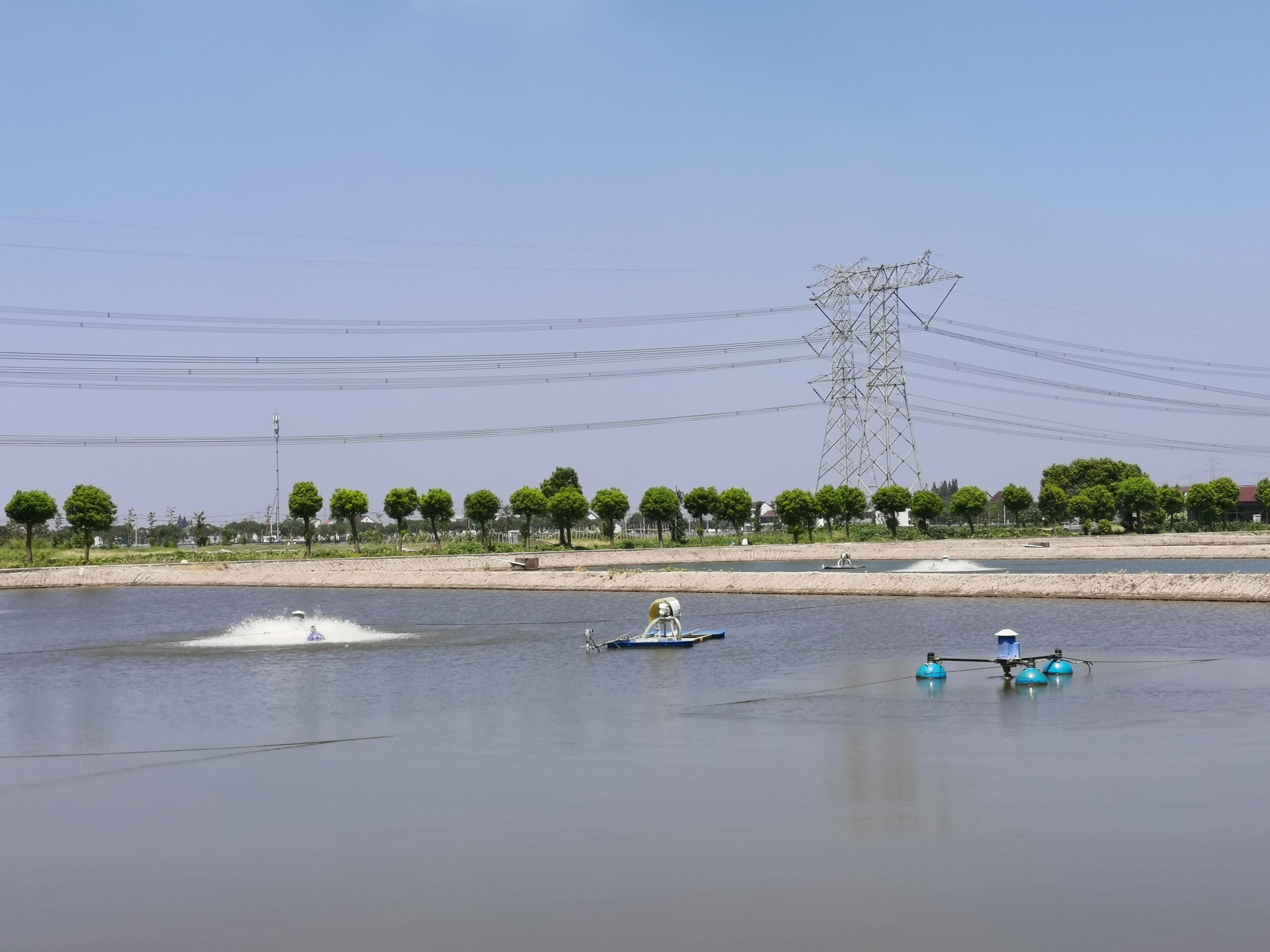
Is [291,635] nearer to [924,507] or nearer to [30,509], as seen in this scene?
[30,509]

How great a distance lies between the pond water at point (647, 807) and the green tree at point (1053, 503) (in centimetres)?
8432

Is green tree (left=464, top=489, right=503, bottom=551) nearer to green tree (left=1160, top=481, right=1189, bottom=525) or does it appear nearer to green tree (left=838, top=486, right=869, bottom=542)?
green tree (left=838, top=486, right=869, bottom=542)

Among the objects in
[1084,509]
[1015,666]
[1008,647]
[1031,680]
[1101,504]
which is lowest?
[1031,680]

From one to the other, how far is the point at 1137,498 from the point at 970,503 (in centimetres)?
1334

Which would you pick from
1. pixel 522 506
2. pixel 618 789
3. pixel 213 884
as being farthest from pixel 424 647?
pixel 522 506

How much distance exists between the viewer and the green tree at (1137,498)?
100 m

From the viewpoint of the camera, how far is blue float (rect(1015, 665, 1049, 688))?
21016 mm

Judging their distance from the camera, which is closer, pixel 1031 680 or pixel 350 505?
pixel 1031 680

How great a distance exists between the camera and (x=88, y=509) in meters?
79.6

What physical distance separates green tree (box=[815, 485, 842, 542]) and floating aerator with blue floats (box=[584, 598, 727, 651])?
66706 mm

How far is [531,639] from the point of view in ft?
112

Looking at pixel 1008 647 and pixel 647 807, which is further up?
pixel 1008 647

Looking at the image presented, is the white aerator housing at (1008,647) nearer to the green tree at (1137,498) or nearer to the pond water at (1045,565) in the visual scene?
the pond water at (1045,565)

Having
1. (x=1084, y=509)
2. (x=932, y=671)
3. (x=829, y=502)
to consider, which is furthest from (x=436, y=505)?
(x=932, y=671)
